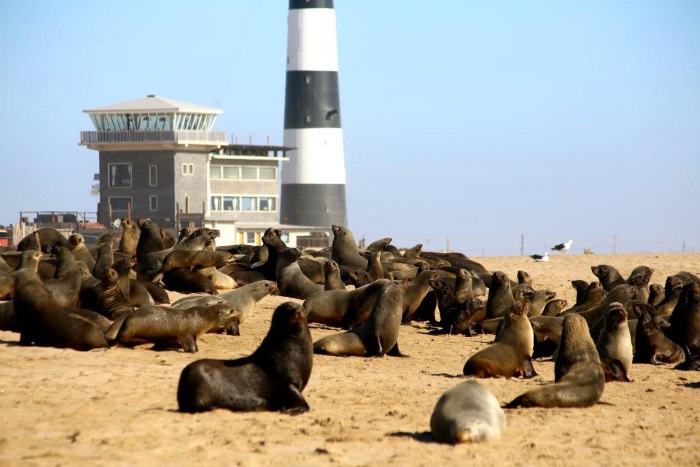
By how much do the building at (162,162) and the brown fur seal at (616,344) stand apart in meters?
47.9

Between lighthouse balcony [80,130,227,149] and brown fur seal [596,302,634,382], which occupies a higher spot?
lighthouse balcony [80,130,227,149]

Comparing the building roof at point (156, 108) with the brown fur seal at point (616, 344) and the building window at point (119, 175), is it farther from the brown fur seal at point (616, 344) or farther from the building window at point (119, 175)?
the brown fur seal at point (616, 344)

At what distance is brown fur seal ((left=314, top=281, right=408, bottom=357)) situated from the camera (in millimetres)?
12672

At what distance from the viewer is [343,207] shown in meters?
61.3

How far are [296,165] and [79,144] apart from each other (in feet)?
36.8

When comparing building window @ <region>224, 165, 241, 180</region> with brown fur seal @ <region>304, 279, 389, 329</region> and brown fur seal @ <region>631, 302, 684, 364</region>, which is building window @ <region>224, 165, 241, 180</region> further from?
brown fur seal @ <region>631, 302, 684, 364</region>

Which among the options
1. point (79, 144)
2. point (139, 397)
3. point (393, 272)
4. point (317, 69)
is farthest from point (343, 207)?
point (139, 397)

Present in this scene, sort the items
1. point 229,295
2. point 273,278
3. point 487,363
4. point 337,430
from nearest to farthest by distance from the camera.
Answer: point 337,430
point 487,363
point 229,295
point 273,278

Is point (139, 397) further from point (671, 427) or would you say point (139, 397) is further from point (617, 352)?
point (617, 352)

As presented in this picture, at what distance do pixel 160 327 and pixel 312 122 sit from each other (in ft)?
155

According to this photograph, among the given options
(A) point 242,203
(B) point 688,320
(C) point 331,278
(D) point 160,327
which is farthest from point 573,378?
(A) point 242,203

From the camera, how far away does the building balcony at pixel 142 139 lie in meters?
60.5

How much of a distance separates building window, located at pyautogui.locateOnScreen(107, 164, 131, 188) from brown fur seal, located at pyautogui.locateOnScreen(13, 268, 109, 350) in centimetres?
5035

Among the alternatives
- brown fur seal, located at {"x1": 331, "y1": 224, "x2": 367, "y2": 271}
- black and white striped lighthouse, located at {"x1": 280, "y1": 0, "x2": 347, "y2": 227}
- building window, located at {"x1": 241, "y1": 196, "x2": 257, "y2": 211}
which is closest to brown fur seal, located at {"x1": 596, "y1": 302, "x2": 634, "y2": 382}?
brown fur seal, located at {"x1": 331, "y1": 224, "x2": 367, "y2": 271}
